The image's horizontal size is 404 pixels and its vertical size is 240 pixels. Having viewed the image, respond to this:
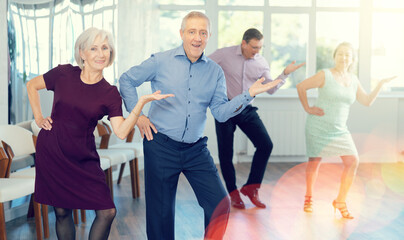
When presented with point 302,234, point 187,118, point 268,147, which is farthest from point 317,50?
point 187,118

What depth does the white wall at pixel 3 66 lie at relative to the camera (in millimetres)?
4512

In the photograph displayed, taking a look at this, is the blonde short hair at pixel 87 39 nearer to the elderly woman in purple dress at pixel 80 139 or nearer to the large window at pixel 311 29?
the elderly woman in purple dress at pixel 80 139

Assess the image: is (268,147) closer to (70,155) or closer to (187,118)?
(187,118)

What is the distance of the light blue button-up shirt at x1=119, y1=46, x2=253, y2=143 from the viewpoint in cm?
293

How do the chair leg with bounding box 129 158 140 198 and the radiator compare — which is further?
the radiator

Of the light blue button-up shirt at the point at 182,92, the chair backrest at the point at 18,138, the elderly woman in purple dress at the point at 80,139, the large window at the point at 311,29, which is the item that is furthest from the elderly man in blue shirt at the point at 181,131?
the large window at the point at 311,29

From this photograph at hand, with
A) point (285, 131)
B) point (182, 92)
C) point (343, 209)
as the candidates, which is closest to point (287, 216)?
point (343, 209)

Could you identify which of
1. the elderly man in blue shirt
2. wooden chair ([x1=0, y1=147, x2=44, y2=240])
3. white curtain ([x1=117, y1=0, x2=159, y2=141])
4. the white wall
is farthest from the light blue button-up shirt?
white curtain ([x1=117, y1=0, x2=159, y2=141])

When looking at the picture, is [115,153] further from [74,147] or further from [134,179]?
[74,147]

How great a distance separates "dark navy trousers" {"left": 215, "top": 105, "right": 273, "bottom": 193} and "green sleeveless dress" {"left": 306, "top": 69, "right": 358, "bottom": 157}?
1.57ft

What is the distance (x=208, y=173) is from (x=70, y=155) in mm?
752

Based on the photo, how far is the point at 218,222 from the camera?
9.47ft

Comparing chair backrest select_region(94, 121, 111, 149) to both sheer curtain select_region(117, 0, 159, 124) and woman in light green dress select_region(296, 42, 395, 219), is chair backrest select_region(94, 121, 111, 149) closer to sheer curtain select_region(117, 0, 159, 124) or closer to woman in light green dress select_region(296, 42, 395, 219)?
sheer curtain select_region(117, 0, 159, 124)

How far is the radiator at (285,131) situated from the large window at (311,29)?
549mm
